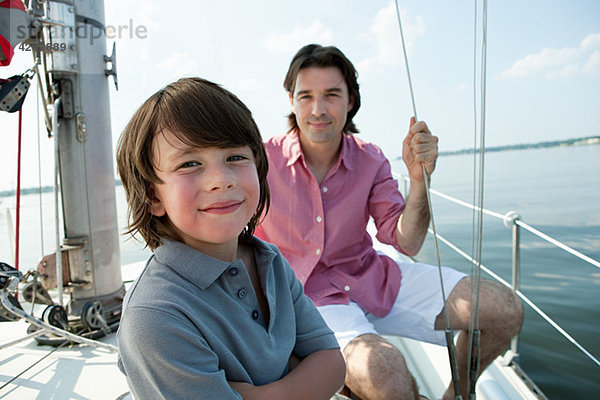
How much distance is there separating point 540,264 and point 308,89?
422cm

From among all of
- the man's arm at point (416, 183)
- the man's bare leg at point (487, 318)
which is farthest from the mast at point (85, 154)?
the man's bare leg at point (487, 318)

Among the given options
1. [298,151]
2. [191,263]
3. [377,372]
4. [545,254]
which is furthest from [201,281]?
[545,254]

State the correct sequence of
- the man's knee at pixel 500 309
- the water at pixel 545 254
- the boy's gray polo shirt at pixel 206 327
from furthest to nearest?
the water at pixel 545 254 → the man's knee at pixel 500 309 → the boy's gray polo shirt at pixel 206 327

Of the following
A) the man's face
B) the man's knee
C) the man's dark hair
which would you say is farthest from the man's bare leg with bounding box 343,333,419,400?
the man's dark hair

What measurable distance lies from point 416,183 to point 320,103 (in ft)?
1.57

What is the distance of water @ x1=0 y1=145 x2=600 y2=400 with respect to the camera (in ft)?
8.11

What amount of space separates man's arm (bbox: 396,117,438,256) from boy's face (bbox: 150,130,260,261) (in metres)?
0.58

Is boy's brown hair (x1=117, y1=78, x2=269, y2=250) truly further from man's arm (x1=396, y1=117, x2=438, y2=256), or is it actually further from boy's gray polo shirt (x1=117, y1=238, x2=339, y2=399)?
man's arm (x1=396, y1=117, x2=438, y2=256)

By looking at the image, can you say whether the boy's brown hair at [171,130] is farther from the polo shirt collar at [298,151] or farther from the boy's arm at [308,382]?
the polo shirt collar at [298,151]

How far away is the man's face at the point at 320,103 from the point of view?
1.60 meters

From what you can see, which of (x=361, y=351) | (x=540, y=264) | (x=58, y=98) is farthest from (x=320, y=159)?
(x=540, y=264)

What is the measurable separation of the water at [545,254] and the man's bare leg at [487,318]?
16.7 inches

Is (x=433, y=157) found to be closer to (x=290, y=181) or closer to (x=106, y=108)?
(x=290, y=181)

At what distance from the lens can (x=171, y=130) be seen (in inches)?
28.8
